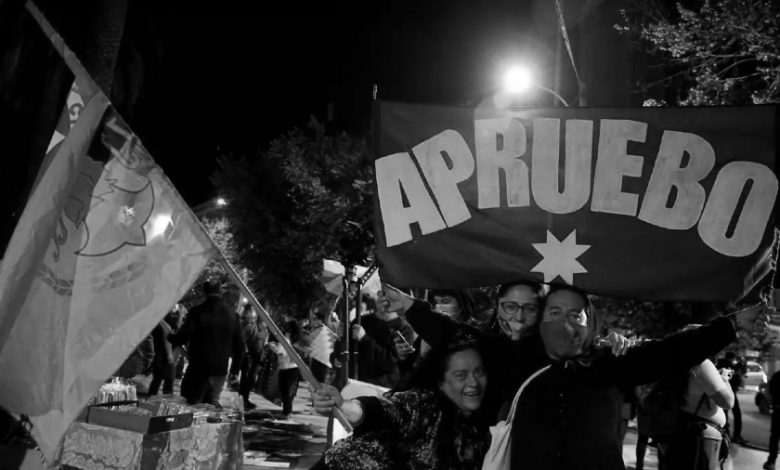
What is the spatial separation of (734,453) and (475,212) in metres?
11.2

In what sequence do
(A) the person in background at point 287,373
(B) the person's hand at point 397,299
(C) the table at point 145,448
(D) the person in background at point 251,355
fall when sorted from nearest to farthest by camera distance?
(B) the person's hand at point 397,299 < (C) the table at point 145,448 < (A) the person in background at point 287,373 < (D) the person in background at point 251,355

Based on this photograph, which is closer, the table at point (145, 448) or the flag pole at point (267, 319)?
the flag pole at point (267, 319)

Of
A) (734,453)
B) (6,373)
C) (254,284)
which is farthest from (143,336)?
(254,284)

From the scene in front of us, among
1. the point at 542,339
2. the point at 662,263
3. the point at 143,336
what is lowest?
the point at 143,336

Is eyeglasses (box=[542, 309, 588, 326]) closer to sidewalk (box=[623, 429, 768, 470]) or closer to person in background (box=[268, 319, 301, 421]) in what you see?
sidewalk (box=[623, 429, 768, 470])

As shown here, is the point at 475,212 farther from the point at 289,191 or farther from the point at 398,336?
the point at 289,191

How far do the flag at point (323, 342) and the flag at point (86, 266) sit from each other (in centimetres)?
623

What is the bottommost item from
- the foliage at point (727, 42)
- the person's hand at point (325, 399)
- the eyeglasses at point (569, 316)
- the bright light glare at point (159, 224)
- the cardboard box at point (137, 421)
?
the cardboard box at point (137, 421)

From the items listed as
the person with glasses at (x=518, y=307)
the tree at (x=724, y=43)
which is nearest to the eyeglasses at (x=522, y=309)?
the person with glasses at (x=518, y=307)

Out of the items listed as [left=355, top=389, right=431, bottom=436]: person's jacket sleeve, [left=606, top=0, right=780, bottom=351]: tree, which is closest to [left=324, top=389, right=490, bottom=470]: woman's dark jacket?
[left=355, top=389, right=431, bottom=436]: person's jacket sleeve

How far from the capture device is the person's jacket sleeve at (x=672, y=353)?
3.30 m

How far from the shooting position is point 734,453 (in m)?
12.9

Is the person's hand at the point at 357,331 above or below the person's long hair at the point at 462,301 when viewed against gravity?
above

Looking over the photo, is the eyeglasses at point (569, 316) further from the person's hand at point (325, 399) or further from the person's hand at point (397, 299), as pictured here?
the person's hand at point (325, 399)
